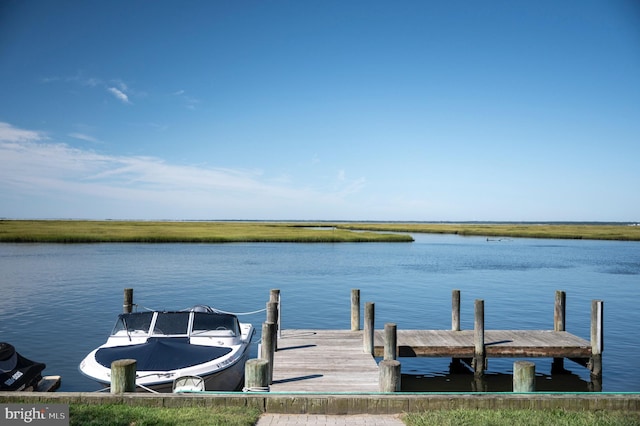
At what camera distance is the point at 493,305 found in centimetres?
3080

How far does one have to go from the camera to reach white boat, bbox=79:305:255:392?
12547 millimetres

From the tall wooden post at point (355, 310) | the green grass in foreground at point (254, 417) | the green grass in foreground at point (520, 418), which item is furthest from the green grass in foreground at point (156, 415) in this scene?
the tall wooden post at point (355, 310)

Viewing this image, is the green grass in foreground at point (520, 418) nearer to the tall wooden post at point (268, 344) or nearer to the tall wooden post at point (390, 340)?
the tall wooden post at point (268, 344)

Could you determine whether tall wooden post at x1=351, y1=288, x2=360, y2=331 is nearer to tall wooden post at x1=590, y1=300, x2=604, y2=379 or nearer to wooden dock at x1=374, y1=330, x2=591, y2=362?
wooden dock at x1=374, y1=330, x2=591, y2=362

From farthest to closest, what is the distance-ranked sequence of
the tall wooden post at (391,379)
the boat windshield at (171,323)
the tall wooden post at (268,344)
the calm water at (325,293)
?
the calm water at (325,293) < the boat windshield at (171,323) < the tall wooden post at (268,344) < the tall wooden post at (391,379)

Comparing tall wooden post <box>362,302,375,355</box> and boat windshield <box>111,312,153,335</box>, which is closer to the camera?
boat windshield <box>111,312,153,335</box>

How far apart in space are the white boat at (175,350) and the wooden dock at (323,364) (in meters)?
1.38

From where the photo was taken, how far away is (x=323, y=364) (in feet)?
47.4

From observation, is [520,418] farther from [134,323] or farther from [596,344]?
[134,323]

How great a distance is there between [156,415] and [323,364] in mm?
6218

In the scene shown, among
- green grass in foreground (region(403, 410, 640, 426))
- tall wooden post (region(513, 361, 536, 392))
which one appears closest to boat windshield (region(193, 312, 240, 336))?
green grass in foreground (region(403, 410, 640, 426))

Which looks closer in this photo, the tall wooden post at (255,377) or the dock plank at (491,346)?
the tall wooden post at (255,377)

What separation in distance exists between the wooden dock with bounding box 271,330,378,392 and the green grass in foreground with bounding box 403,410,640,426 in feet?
10.2

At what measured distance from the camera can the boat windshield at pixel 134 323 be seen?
15.1 m
